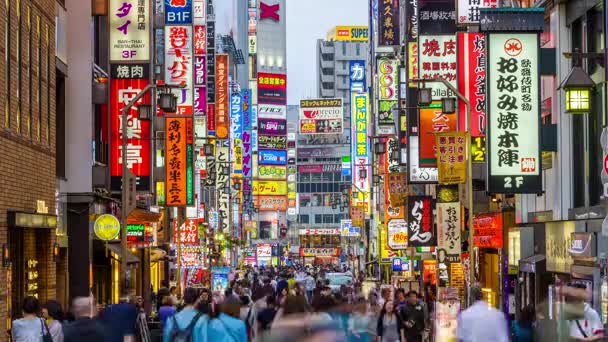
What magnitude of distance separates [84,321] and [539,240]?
23.7 meters

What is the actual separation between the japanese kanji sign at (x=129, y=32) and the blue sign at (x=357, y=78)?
85.8m

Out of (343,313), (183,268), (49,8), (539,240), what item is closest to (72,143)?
(49,8)

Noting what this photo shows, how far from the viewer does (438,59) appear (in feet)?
134

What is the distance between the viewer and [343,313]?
2209cm

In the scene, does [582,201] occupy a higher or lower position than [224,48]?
lower

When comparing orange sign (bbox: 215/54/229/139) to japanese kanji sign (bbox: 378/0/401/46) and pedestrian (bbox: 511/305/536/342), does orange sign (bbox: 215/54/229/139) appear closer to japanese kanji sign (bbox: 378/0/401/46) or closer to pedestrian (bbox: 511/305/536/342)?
japanese kanji sign (bbox: 378/0/401/46)

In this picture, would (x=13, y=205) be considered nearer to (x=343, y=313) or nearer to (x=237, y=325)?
(x=343, y=313)

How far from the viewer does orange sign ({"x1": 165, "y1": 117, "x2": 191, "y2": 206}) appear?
45000 mm

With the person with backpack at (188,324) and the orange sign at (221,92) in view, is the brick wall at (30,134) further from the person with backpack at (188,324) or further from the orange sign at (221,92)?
the orange sign at (221,92)

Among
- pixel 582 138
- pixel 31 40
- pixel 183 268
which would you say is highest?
pixel 31 40

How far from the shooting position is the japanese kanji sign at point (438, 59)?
40391mm

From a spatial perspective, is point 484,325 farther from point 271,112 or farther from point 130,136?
point 271,112

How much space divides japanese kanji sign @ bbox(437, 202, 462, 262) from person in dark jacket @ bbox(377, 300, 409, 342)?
13.5m

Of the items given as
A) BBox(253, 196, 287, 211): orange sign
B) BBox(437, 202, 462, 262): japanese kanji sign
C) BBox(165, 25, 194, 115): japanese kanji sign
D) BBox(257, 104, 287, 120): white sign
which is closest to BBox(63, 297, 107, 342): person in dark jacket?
BBox(437, 202, 462, 262): japanese kanji sign
